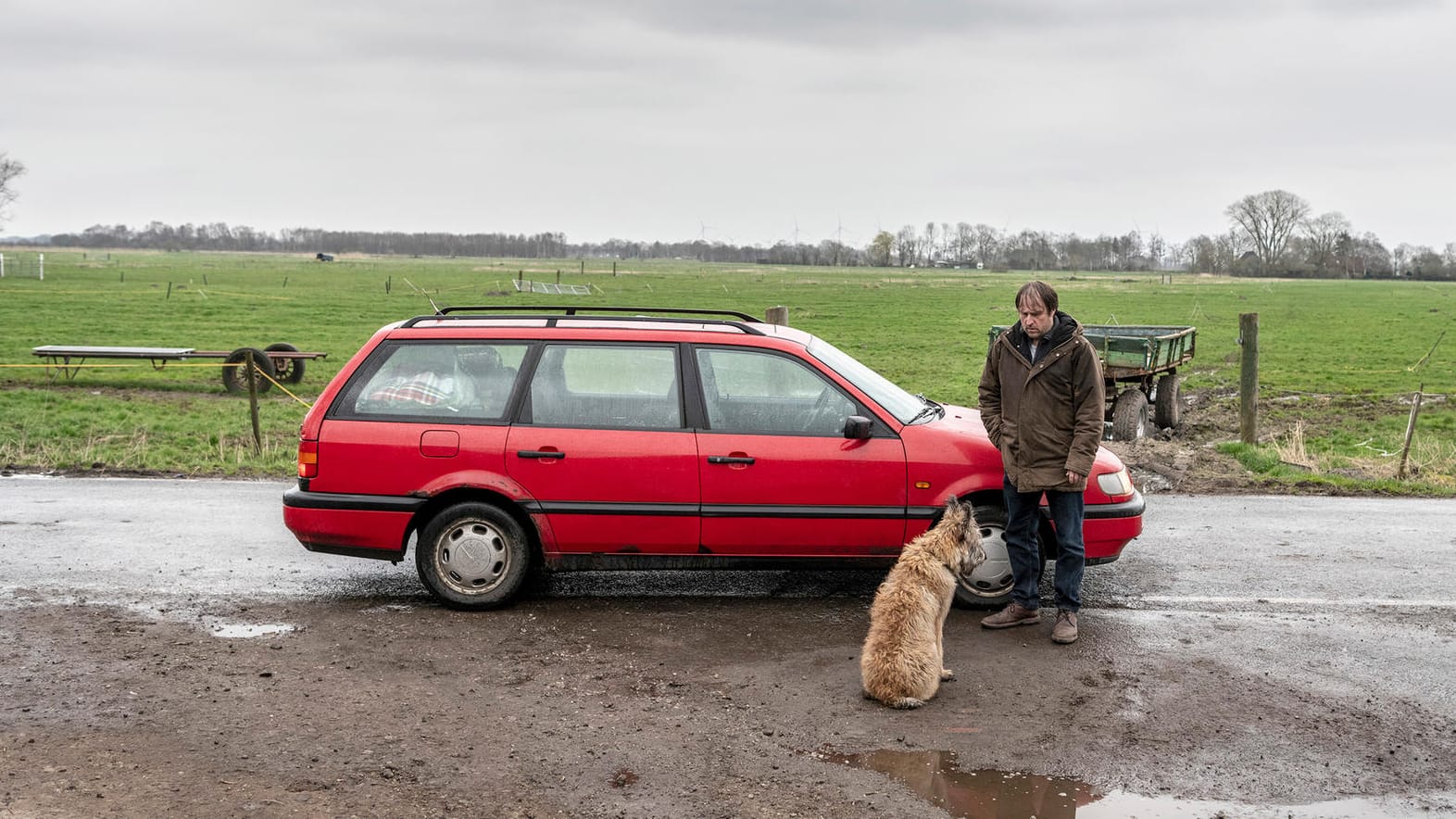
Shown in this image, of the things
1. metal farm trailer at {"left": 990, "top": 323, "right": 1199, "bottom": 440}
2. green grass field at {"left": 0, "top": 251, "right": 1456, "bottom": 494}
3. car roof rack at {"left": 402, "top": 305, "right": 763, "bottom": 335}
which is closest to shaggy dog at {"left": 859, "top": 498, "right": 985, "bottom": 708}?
car roof rack at {"left": 402, "top": 305, "right": 763, "bottom": 335}

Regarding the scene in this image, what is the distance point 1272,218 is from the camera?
131250 mm

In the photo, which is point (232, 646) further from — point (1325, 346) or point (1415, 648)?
point (1325, 346)

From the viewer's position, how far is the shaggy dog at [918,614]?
5.22m

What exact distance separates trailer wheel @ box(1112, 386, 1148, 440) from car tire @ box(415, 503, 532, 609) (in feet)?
34.0

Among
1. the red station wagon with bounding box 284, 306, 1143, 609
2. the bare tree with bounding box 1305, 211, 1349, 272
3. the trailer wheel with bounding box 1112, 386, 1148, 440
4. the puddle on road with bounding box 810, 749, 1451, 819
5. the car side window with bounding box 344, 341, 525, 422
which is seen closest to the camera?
the puddle on road with bounding box 810, 749, 1451, 819

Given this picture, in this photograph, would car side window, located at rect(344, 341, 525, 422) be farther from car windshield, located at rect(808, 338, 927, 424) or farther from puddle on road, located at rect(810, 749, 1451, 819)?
puddle on road, located at rect(810, 749, 1451, 819)

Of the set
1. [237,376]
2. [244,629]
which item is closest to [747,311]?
[237,376]

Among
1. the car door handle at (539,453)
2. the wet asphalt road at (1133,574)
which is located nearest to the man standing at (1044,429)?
the wet asphalt road at (1133,574)

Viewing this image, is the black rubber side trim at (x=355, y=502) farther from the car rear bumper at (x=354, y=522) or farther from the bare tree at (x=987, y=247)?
the bare tree at (x=987, y=247)

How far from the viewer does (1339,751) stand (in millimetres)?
4797

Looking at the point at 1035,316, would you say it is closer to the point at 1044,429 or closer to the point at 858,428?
the point at 1044,429

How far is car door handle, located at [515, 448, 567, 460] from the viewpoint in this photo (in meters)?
6.59

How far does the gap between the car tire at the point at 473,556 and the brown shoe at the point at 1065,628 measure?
2.95m

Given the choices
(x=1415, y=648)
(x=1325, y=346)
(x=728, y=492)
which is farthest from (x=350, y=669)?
(x=1325, y=346)
